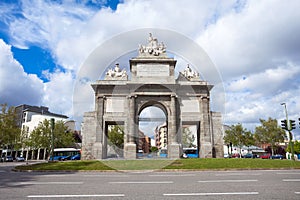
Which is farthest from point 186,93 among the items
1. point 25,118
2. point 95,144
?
point 25,118

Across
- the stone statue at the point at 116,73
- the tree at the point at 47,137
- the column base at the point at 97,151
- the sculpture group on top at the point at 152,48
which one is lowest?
the column base at the point at 97,151

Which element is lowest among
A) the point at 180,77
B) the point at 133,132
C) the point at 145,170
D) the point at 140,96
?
the point at 145,170

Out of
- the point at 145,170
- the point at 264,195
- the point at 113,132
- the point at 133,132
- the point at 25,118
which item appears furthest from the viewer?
the point at 25,118

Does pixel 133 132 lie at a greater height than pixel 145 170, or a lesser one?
greater

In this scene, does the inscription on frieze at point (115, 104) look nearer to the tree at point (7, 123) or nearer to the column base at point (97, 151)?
the column base at point (97, 151)

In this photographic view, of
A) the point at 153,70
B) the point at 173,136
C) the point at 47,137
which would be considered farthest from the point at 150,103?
the point at 47,137

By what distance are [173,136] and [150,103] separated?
261 inches

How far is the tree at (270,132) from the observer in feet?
198

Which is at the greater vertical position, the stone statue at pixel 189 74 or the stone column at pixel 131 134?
the stone statue at pixel 189 74

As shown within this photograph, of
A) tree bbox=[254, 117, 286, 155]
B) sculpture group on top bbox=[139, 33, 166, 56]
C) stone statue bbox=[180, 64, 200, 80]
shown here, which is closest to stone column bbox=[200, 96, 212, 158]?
→ stone statue bbox=[180, 64, 200, 80]

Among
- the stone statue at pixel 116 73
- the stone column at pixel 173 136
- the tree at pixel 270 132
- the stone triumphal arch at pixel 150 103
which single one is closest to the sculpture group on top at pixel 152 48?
the stone triumphal arch at pixel 150 103

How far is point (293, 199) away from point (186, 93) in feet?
103

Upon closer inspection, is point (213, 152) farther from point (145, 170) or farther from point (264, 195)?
point (264, 195)

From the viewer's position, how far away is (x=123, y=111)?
37781 millimetres
